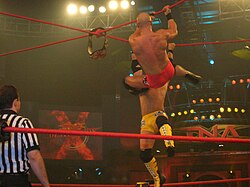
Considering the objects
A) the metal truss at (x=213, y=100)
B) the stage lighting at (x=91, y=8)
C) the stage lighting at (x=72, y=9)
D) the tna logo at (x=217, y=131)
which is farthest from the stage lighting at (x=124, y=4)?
the tna logo at (x=217, y=131)

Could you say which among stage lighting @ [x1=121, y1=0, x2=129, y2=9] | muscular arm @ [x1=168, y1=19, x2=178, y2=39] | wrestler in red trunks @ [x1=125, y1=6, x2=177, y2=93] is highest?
stage lighting @ [x1=121, y1=0, x2=129, y2=9]

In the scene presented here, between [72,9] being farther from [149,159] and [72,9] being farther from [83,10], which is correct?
[149,159]

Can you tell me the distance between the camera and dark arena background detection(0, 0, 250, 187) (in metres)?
9.81

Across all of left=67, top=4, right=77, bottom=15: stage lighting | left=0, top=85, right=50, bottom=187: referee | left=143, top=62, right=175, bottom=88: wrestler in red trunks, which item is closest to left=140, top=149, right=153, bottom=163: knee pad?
left=143, top=62, right=175, bottom=88: wrestler in red trunks

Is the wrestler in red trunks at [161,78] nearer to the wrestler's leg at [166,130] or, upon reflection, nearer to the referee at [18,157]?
the wrestler's leg at [166,130]

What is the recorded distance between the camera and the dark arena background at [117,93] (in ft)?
32.2

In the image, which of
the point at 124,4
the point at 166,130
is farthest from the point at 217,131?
the point at 166,130

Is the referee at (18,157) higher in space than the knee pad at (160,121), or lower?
lower

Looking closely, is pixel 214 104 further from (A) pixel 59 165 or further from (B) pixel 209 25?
(A) pixel 59 165

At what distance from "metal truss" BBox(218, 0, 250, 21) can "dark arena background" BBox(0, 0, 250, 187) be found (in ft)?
1.48

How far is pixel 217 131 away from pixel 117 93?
331 cm

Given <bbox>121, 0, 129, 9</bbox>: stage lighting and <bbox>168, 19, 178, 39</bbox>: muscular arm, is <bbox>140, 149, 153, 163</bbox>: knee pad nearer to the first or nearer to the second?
<bbox>168, 19, 178, 39</bbox>: muscular arm

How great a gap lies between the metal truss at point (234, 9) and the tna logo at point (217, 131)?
306 centimetres

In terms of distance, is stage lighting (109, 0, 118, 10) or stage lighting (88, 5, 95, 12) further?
stage lighting (88, 5, 95, 12)
